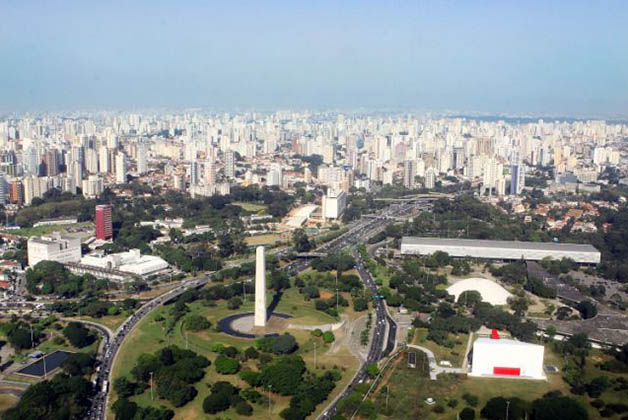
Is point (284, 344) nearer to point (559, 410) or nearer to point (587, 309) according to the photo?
point (559, 410)

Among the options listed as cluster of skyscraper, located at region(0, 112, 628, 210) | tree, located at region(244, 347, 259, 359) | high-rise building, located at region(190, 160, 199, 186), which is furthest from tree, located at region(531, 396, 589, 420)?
high-rise building, located at region(190, 160, 199, 186)

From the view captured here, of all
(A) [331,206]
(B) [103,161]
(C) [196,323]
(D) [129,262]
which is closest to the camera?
(C) [196,323]

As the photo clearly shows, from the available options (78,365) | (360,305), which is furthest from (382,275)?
(78,365)

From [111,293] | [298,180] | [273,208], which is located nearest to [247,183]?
[298,180]

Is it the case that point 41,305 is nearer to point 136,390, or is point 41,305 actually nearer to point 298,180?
point 136,390

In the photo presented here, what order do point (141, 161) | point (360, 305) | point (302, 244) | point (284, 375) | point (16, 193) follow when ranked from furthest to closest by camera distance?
point (141, 161), point (16, 193), point (302, 244), point (360, 305), point (284, 375)

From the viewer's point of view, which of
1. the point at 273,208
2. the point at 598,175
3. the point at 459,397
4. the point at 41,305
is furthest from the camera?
the point at 598,175

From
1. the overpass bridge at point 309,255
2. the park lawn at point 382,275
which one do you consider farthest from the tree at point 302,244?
the park lawn at point 382,275
